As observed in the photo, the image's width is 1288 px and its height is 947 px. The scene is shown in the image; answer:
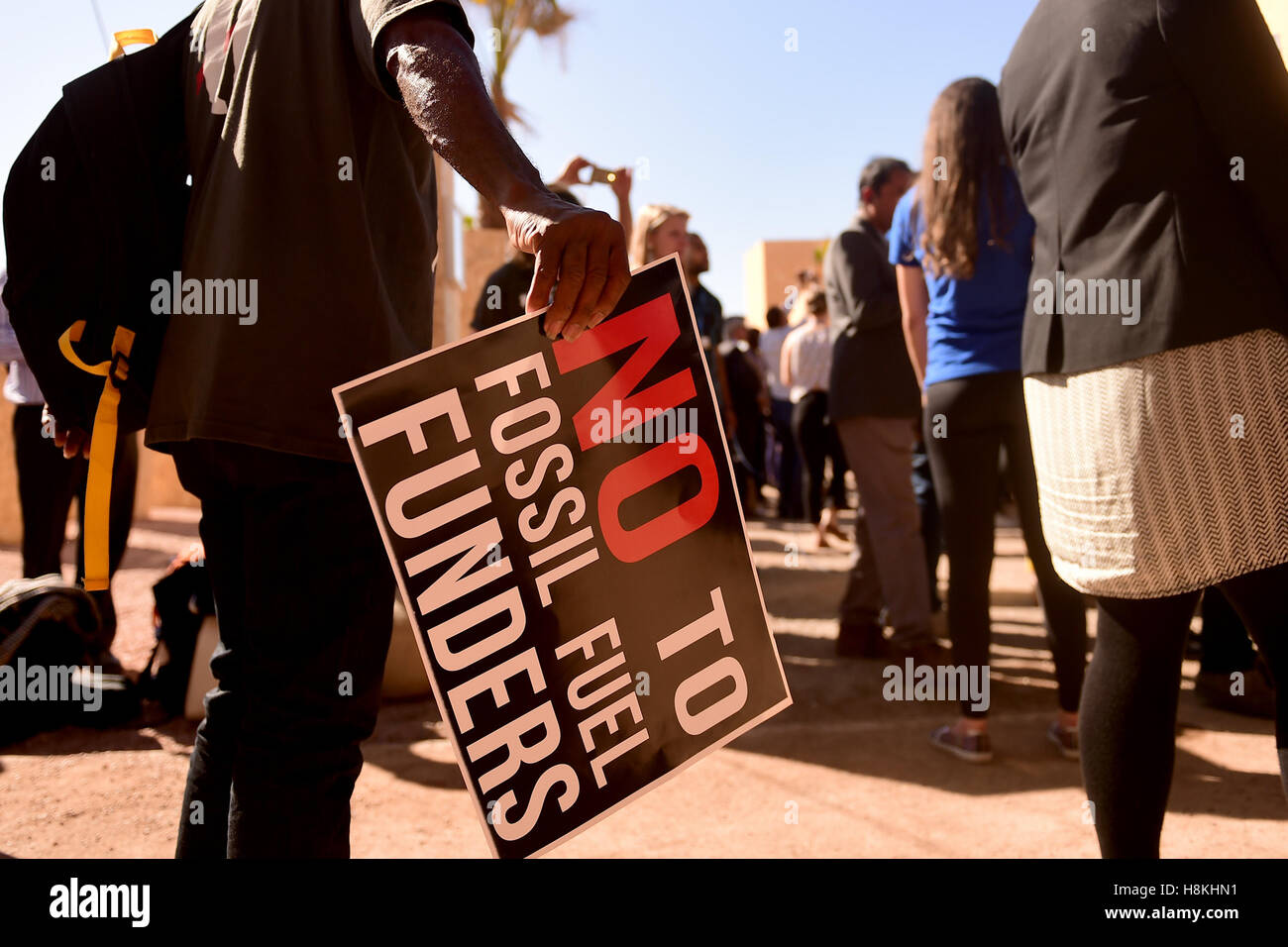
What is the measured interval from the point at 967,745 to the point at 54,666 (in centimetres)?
274

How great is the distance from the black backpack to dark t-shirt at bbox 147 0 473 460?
0.15 meters

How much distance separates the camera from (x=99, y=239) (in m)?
1.41

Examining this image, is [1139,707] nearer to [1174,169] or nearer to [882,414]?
[1174,169]

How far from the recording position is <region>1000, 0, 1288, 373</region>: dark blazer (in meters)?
1.43

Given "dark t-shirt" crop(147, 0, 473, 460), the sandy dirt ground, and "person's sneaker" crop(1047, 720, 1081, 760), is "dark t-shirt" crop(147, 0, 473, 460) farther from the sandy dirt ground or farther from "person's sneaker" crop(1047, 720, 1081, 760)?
"person's sneaker" crop(1047, 720, 1081, 760)

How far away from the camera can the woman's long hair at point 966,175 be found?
9.14 ft

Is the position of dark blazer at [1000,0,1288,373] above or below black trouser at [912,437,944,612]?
above

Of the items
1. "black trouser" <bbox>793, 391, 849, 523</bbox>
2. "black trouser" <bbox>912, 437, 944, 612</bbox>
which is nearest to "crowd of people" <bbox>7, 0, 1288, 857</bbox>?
"black trouser" <bbox>912, 437, 944, 612</bbox>

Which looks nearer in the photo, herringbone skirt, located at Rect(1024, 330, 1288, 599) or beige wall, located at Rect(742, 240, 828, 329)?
herringbone skirt, located at Rect(1024, 330, 1288, 599)

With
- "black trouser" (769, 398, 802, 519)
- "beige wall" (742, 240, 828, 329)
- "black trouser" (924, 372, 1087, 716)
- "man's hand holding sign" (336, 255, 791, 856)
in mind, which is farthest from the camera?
"beige wall" (742, 240, 828, 329)

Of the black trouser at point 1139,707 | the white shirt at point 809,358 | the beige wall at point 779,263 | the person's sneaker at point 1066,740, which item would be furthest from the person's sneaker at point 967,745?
the beige wall at point 779,263

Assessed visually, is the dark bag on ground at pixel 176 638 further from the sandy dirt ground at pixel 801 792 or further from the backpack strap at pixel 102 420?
the backpack strap at pixel 102 420
